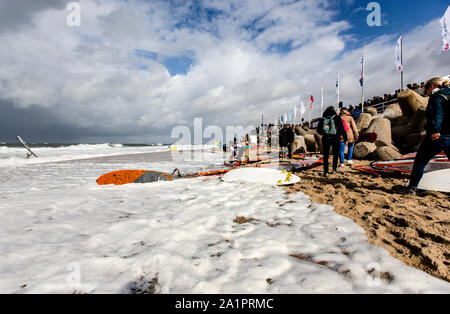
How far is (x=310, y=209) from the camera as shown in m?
3.13

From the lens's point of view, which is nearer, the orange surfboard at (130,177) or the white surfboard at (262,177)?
the white surfboard at (262,177)

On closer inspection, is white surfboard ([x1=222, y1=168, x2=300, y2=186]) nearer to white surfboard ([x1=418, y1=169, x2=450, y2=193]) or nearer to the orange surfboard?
the orange surfboard

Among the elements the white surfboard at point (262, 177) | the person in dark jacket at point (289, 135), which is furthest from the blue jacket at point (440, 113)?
the person in dark jacket at point (289, 135)

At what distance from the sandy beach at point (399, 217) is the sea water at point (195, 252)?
0.18 meters

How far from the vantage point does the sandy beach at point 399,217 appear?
68.7 inches

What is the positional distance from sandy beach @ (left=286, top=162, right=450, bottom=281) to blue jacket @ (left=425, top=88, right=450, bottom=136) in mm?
1211

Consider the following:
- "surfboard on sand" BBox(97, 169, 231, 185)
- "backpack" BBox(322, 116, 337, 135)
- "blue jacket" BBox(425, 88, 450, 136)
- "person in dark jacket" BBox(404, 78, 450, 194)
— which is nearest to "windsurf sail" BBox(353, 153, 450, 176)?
"person in dark jacket" BBox(404, 78, 450, 194)

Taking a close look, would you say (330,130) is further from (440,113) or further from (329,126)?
(440,113)

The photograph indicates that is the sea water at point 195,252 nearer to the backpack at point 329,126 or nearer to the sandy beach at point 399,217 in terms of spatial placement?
the sandy beach at point 399,217

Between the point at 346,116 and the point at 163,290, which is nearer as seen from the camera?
the point at 163,290
